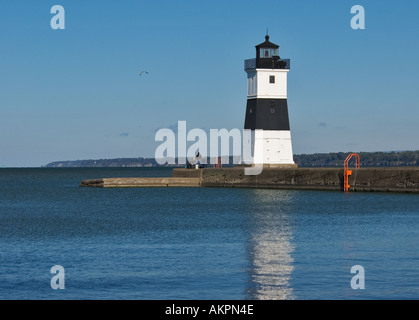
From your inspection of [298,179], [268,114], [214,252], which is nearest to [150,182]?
[268,114]

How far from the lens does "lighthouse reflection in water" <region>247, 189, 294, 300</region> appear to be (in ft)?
48.3

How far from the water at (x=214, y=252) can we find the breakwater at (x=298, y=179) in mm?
3587

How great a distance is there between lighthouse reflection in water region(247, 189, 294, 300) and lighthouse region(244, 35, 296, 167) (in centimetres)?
1239

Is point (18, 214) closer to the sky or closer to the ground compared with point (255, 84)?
closer to the ground

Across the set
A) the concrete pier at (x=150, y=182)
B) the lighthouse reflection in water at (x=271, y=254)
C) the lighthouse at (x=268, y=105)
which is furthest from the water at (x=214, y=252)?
the concrete pier at (x=150, y=182)

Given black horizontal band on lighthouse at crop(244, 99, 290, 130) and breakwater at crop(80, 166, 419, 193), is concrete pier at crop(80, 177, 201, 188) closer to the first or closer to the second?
breakwater at crop(80, 166, 419, 193)

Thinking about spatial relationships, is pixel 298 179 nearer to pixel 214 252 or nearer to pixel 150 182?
pixel 150 182

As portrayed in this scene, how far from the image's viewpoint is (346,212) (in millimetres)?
34906

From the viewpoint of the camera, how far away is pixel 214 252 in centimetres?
2050

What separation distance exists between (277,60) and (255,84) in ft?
7.89

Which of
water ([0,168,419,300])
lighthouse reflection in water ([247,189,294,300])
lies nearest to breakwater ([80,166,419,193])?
water ([0,168,419,300])

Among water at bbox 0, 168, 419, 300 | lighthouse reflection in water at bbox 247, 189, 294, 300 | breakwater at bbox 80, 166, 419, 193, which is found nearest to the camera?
lighthouse reflection in water at bbox 247, 189, 294, 300

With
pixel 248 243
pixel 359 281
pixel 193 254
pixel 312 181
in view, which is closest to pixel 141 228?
pixel 248 243
